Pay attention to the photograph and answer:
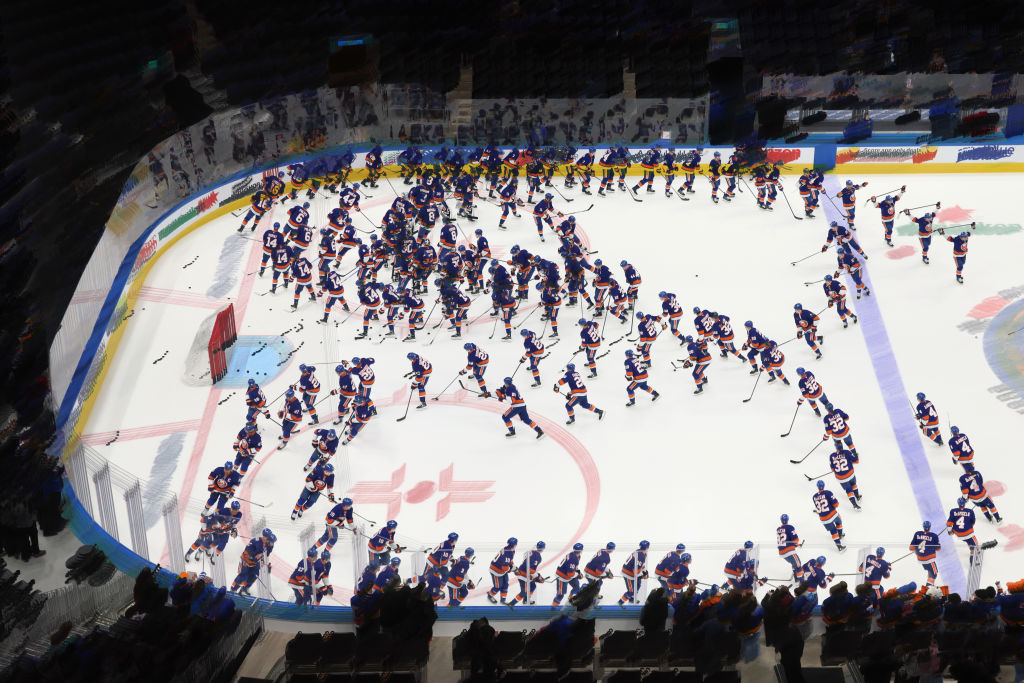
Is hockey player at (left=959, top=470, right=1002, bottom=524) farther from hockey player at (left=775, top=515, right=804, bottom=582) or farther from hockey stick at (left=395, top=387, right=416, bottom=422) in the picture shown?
hockey stick at (left=395, top=387, right=416, bottom=422)

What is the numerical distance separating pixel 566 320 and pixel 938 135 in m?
7.97

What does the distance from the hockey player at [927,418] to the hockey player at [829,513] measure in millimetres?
1640

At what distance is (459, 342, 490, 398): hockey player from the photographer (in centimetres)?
1210

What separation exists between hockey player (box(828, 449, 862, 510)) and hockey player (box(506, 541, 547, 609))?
2908 millimetres

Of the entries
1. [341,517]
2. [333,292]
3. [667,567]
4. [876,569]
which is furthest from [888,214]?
[341,517]

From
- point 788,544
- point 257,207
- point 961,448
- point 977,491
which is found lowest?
point 788,544

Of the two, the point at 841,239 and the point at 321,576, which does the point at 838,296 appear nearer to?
the point at 841,239

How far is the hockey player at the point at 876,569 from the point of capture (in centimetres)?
866

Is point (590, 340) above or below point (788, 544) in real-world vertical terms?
above

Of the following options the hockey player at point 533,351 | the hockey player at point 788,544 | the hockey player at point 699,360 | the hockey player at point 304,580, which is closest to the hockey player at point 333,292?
the hockey player at point 533,351

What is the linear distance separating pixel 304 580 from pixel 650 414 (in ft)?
14.9

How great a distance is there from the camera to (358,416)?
11.8 meters

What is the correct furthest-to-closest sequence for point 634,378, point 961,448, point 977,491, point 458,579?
point 634,378 < point 961,448 < point 977,491 < point 458,579

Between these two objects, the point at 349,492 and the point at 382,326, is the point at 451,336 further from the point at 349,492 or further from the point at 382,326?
→ the point at 349,492
